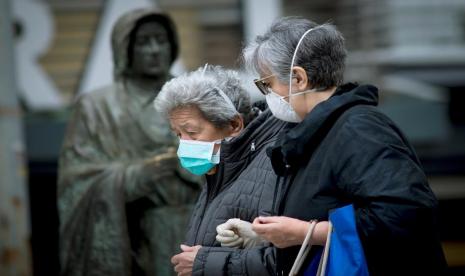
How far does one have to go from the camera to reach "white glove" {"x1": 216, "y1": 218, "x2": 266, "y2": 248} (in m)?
3.34

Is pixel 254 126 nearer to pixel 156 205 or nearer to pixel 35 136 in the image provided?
pixel 156 205

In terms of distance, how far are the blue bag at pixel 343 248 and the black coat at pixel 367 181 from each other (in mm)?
24

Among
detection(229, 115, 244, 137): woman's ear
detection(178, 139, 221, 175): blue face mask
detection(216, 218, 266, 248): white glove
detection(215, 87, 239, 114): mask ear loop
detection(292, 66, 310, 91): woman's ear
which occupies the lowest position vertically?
detection(216, 218, 266, 248): white glove

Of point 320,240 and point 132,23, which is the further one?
point 132,23

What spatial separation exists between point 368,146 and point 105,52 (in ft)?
25.9

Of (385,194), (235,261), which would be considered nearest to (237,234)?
(235,261)

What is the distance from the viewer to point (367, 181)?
2.91 meters

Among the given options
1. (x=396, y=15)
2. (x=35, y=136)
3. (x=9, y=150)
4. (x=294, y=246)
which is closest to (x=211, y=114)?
(x=294, y=246)

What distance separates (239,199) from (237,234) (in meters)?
0.11

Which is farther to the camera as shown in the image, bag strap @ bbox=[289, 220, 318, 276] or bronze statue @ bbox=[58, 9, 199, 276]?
bronze statue @ bbox=[58, 9, 199, 276]

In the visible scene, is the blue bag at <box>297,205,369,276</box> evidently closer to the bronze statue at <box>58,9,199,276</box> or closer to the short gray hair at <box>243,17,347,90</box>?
the short gray hair at <box>243,17,347,90</box>

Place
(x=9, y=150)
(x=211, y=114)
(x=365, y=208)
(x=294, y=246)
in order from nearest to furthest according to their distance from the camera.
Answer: (x=365, y=208) < (x=294, y=246) < (x=211, y=114) < (x=9, y=150)

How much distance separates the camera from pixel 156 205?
5.29 m

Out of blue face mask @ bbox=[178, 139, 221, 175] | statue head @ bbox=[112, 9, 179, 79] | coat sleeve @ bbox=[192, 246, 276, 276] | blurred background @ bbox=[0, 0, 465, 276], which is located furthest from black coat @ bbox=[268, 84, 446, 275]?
blurred background @ bbox=[0, 0, 465, 276]
